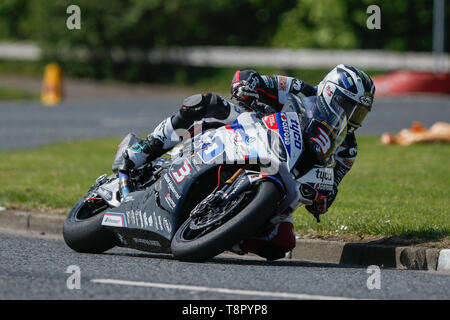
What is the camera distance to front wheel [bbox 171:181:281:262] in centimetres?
634

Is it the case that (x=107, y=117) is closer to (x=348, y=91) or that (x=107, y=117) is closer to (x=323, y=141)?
(x=348, y=91)

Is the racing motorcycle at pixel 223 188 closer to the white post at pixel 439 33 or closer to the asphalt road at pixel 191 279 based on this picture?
the asphalt road at pixel 191 279

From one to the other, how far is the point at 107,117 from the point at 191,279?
53.9 ft

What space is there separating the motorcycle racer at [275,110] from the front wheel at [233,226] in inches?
12.6

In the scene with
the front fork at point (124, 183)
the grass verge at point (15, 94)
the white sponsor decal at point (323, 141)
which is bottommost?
the grass verge at point (15, 94)

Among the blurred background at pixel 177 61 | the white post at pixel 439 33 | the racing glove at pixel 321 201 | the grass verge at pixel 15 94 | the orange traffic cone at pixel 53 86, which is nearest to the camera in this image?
the racing glove at pixel 321 201

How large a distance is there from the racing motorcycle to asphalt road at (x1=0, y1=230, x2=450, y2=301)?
207 millimetres

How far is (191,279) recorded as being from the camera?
6062 millimetres

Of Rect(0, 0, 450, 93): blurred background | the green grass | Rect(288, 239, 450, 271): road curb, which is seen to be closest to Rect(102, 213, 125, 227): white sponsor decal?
Rect(288, 239, 450, 271): road curb

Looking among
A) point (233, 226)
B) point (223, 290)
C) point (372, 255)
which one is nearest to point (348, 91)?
point (372, 255)

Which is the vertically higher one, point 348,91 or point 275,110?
point 348,91

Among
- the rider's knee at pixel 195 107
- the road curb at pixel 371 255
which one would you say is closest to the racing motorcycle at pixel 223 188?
the rider's knee at pixel 195 107

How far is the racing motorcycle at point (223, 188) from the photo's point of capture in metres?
6.48
